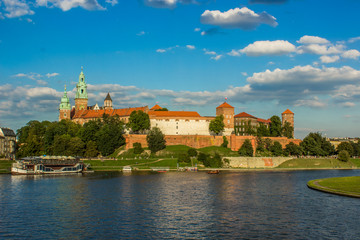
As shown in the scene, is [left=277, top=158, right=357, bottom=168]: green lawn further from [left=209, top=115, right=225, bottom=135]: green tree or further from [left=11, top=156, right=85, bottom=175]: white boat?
[left=11, top=156, right=85, bottom=175]: white boat

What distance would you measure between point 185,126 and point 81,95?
1846 inches

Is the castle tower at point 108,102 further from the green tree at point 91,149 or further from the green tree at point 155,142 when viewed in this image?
the green tree at point 155,142

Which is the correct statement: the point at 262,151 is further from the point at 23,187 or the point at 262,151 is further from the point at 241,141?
the point at 23,187

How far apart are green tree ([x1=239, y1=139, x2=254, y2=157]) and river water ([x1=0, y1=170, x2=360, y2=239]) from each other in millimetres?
40105

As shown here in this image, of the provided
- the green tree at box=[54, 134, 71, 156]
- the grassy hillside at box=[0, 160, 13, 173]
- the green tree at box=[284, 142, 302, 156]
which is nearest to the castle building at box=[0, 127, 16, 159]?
the grassy hillside at box=[0, 160, 13, 173]

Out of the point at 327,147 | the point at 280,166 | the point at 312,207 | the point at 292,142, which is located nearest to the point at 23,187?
the point at 312,207

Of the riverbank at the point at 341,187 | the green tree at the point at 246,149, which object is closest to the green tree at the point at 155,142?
the green tree at the point at 246,149

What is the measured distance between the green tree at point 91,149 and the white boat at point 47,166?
928 centimetres

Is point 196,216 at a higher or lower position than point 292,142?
lower

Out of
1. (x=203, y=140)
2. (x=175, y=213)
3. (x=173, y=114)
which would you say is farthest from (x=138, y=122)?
(x=175, y=213)

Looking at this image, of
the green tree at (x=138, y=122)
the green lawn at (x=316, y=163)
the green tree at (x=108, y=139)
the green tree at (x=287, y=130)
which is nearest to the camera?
the green tree at (x=108, y=139)

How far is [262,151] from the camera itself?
90.4 meters

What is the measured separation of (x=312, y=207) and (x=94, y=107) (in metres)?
111

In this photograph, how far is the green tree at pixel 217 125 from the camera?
95938 millimetres
